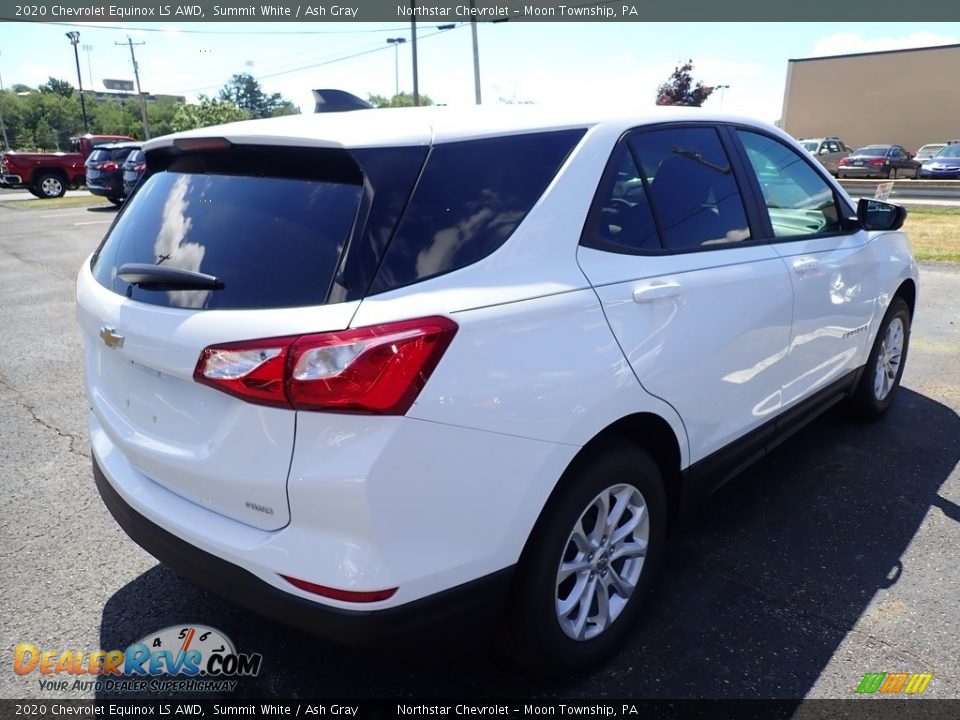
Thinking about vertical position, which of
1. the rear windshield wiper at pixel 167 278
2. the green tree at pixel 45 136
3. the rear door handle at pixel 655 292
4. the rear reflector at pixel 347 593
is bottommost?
the green tree at pixel 45 136

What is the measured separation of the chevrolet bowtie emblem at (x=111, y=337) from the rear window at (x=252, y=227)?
122mm

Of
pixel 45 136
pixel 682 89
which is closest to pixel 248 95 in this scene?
pixel 45 136

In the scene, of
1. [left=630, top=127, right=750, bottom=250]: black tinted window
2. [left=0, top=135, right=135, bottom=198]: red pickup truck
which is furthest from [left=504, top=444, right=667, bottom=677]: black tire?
[left=0, top=135, right=135, bottom=198]: red pickup truck

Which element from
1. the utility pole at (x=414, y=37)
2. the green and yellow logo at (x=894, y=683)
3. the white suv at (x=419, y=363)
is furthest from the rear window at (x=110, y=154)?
the green and yellow logo at (x=894, y=683)

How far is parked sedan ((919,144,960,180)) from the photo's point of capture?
27938mm

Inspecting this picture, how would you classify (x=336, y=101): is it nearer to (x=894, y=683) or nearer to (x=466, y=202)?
(x=466, y=202)

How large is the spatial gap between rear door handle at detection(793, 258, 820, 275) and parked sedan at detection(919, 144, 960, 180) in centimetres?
3036

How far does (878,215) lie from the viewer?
13.0ft

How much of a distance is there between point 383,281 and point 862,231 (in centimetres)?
322

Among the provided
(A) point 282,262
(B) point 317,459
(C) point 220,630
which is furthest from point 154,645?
(A) point 282,262

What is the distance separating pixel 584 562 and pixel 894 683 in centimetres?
112

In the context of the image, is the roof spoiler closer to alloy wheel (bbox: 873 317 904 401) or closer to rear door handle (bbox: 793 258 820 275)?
rear door handle (bbox: 793 258 820 275)

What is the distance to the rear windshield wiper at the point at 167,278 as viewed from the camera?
6.50 ft

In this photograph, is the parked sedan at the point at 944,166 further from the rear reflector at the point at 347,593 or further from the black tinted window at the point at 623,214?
the rear reflector at the point at 347,593
